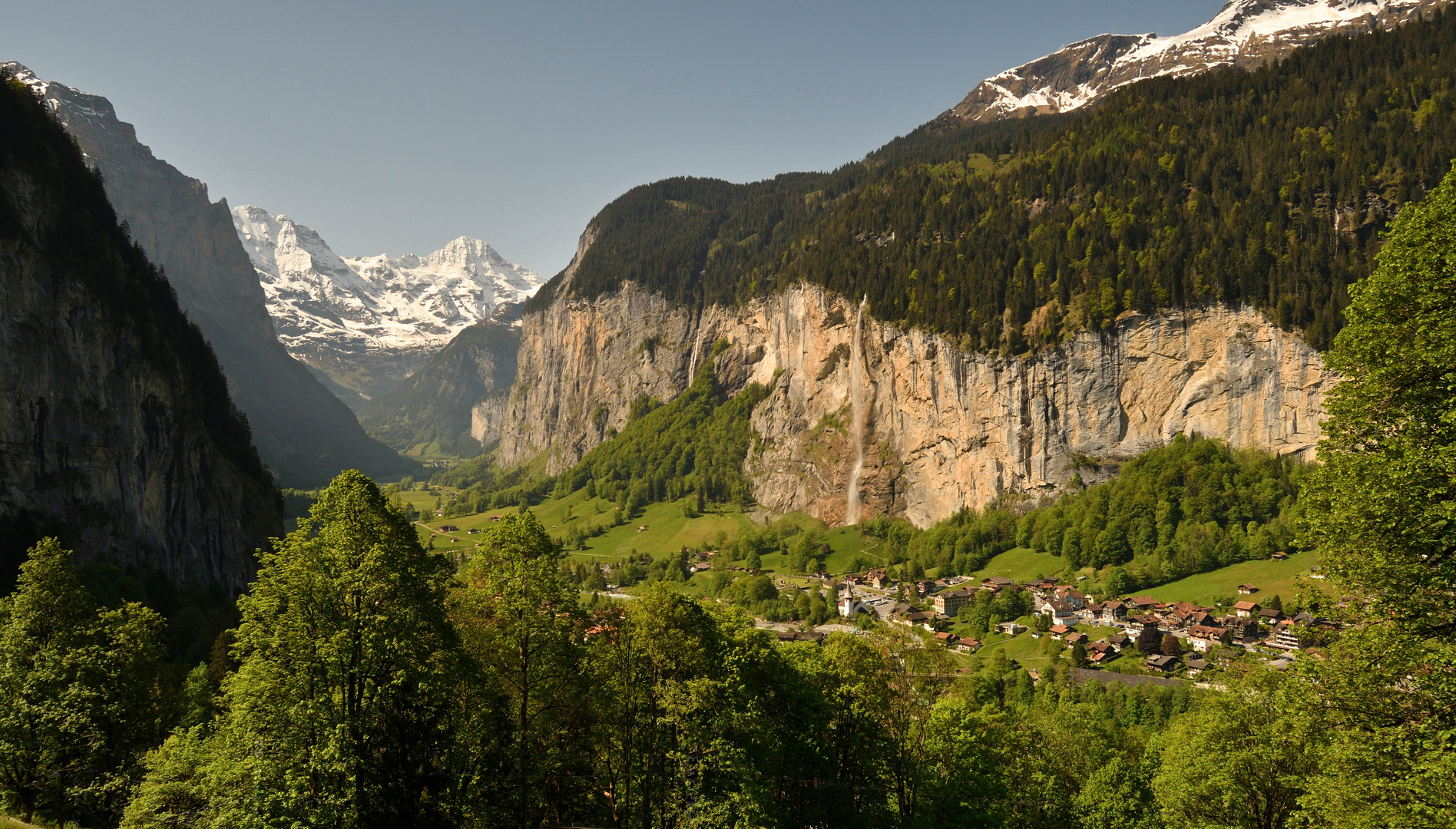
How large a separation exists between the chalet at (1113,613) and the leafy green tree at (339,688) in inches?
3592

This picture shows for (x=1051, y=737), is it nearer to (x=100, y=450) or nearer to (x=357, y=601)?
(x=357, y=601)

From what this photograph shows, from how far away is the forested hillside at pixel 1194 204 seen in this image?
113375 millimetres

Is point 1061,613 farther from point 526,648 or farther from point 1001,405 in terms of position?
point 526,648

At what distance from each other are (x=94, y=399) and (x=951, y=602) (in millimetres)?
98687

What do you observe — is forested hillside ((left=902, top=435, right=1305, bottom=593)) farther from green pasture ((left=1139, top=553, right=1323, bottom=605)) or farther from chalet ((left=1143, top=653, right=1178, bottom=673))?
chalet ((left=1143, top=653, right=1178, bottom=673))

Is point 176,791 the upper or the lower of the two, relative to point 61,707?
lower

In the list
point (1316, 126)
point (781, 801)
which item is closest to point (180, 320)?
point (781, 801)

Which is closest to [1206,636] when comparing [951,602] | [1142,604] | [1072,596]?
[1142,604]

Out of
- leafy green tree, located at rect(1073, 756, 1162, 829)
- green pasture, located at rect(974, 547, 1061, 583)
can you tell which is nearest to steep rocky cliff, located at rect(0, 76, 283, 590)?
leafy green tree, located at rect(1073, 756, 1162, 829)

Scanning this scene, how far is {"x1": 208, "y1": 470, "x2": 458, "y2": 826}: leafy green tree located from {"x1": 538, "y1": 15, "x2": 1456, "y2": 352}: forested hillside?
411 ft

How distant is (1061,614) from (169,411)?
103 metres

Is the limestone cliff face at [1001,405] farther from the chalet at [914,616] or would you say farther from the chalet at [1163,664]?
the chalet at [1163,664]

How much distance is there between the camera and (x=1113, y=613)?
9256 cm

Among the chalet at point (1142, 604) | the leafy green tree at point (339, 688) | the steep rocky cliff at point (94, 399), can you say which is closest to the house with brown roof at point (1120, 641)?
the chalet at point (1142, 604)
